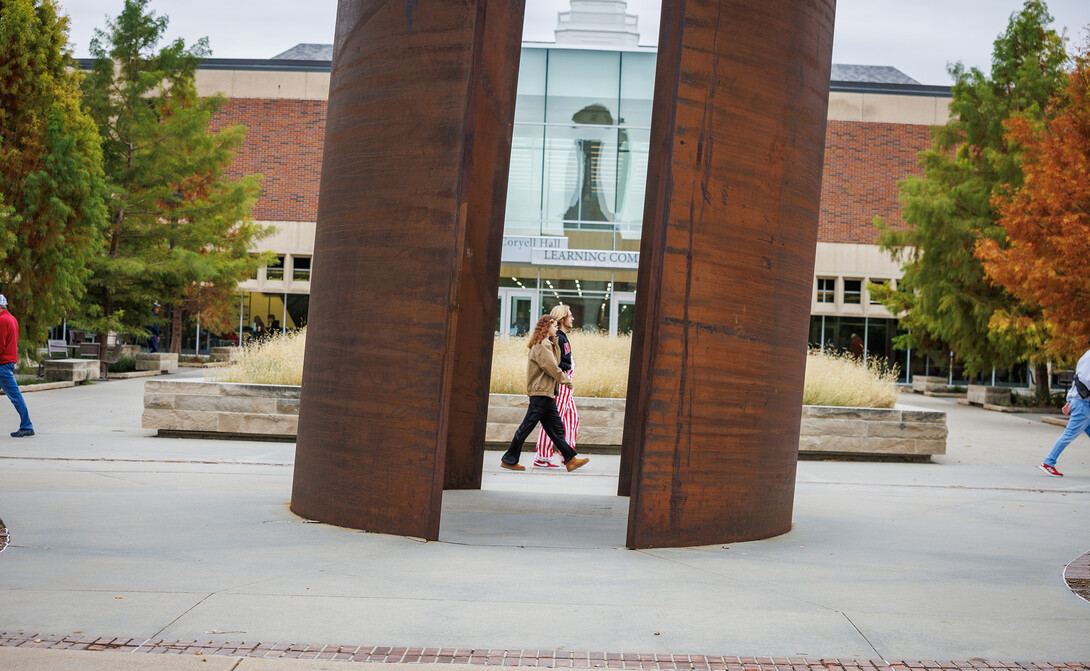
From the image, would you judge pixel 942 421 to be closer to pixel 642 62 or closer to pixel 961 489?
pixel 961 489

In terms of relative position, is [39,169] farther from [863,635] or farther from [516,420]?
[863,635]

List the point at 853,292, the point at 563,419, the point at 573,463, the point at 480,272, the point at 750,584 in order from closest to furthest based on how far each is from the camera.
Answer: the point at 750,584 → the point at 480,272 → the point at 573,463 → the point at 563,419 → the point at 853,292

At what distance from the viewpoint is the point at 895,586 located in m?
5.40

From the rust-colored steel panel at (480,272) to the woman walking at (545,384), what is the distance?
4.96 ft

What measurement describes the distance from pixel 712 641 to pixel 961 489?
23.5 ft

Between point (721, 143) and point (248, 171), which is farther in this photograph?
point (248, 171)

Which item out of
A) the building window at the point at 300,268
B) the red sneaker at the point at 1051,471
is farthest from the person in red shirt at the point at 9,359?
the building window at the point at 300,268

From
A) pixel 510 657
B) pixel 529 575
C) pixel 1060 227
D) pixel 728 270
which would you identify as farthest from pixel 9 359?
pixel 1060 227

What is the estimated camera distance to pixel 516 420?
43.1ft

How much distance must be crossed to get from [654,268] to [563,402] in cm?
556

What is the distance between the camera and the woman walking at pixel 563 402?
1116 cm

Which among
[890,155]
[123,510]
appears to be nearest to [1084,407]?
[123,510]

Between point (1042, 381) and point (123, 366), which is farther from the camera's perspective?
point (123, 366)

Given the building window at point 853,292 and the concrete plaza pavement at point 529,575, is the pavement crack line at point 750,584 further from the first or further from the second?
the building window at point 853,292
